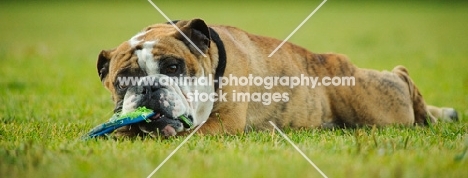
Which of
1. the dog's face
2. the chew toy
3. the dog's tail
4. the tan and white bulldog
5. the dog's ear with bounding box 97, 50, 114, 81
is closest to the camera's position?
the chew toy

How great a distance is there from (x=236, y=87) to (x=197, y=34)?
1.90ft

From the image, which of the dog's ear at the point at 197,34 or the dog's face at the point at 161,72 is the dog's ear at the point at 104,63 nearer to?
the dog's face at the point at 161,72

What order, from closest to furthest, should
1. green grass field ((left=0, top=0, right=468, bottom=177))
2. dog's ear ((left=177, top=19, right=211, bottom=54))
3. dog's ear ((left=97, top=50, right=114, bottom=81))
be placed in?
green grass field ((left=0, top=0, right=468, bottom=177)) → dog's ear ((left=177, top=19, right=211, bottom=54)) → dog's ear ((left=97, top=50, right=114, bottom=81))

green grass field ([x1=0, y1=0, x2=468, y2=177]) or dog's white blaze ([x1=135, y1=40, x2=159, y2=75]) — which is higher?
dog's white blaze ([x1=135, y1=40, x2=159, y2=75])

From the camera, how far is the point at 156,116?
5277mm

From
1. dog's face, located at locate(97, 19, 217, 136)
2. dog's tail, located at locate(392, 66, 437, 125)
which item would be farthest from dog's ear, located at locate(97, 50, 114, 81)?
dog's tail, located at locate(392, 66, 437, 125)

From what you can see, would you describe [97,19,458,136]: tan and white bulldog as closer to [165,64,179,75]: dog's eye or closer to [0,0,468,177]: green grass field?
[165,64,179,75]: dog's eye

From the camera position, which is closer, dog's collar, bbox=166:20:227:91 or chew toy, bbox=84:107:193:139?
chew toy, bbox=84:107:193:139

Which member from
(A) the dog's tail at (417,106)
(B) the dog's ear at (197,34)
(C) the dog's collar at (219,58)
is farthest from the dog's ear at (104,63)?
(A) the dog's tail at (417,106)

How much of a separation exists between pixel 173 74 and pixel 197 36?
18.0 inches

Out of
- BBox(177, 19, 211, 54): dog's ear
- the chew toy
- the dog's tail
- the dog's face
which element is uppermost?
BBox(177, 19, 211, 54): dog's ear

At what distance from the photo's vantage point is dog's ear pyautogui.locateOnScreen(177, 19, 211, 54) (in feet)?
18.8

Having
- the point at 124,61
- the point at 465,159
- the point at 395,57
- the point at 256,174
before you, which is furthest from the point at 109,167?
the point at 395,57

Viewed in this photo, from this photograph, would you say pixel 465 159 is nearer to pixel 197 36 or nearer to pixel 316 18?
pixel 197 36
